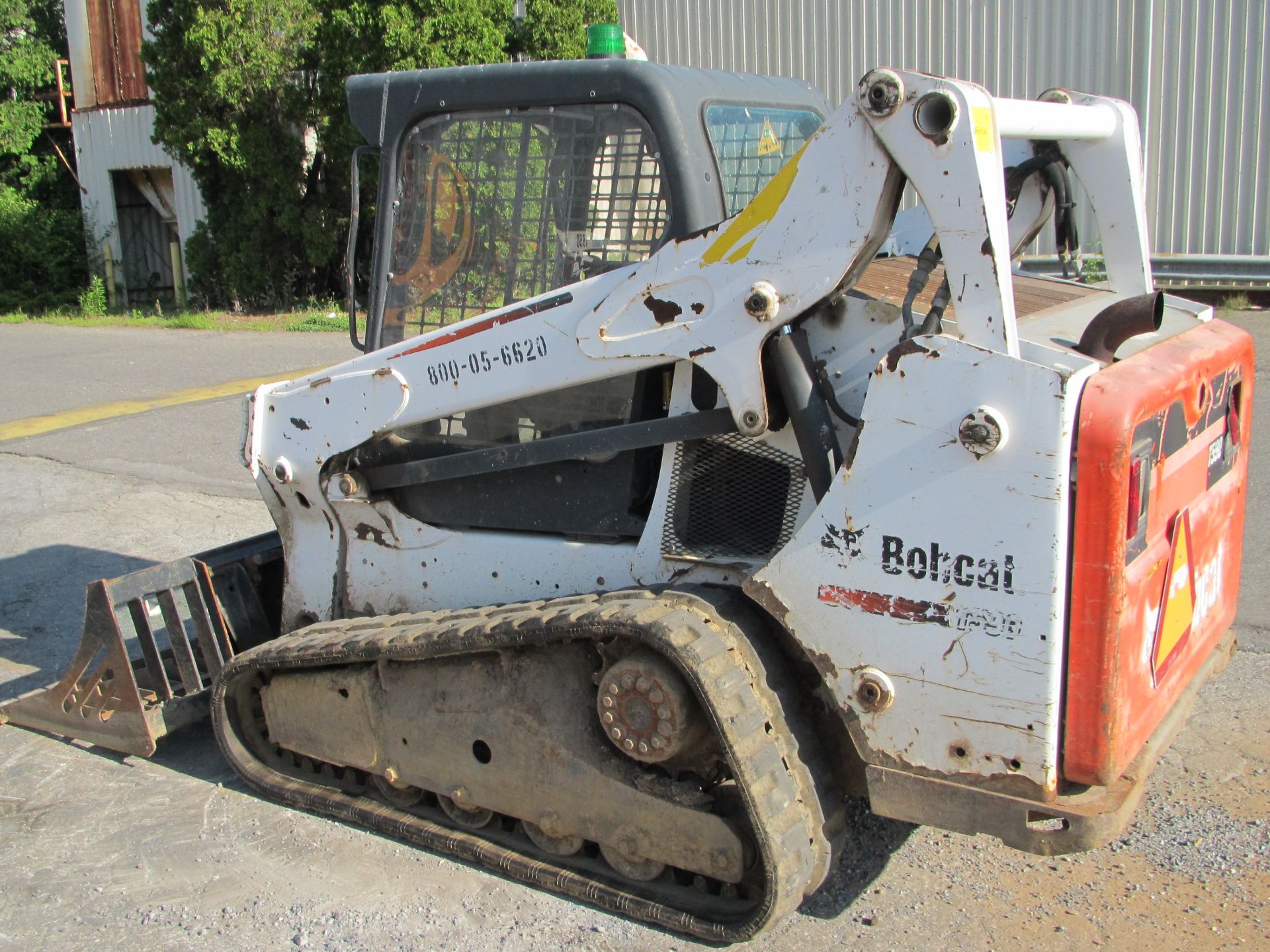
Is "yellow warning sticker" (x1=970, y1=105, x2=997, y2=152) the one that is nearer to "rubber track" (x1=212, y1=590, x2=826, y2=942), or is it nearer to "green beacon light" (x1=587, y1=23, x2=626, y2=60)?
"rubber track" (x1=212, y1=590, x2=826, y2=942)

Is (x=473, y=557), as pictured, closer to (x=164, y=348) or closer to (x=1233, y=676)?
(x=1233, y=676)

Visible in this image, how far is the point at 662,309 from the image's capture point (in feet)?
9.36

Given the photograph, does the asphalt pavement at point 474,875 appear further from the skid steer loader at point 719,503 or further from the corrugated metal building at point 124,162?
the corrugated metal building at point 124,162

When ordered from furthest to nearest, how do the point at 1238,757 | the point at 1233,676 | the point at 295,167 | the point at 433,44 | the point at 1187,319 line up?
the point at 295,167, the point at 433,44, the point at 1233,676, the point at 1238,757, the point at 1187,319

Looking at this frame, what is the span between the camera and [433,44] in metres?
13.7

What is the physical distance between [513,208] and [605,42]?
58 cm

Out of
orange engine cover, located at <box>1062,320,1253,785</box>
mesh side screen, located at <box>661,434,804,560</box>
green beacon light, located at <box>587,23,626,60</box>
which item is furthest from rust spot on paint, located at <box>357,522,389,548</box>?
orange engine cover, located at <box>1062,320,1253,785</box>

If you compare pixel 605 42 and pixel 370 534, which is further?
pixel 370 534

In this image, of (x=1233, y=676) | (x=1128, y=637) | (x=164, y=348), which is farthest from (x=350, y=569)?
(x=164, y=348)

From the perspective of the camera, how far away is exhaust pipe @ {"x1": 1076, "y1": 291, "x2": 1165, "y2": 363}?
104 inches

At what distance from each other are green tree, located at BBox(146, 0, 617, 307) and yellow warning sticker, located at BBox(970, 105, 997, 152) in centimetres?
1186

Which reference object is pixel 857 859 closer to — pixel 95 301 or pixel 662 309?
pixel 662 309

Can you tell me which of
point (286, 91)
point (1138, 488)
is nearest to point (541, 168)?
point (1138, 488)

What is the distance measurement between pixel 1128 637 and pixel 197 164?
15907 millimetres
